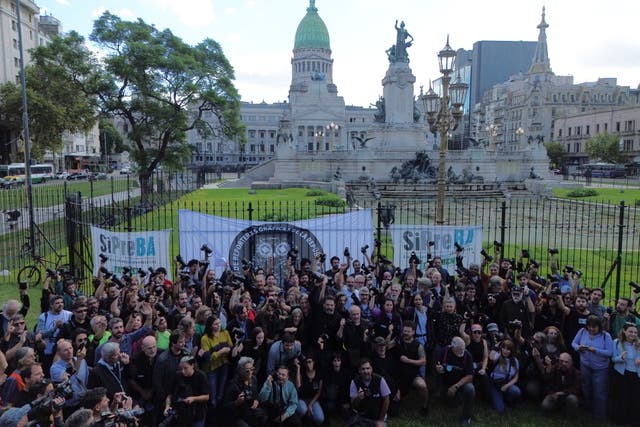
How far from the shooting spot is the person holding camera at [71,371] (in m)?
5.85

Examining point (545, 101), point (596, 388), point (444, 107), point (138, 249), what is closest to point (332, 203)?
point (444, 107)

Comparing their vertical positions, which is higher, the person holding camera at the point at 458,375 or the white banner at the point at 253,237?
the white banner at the point at 253,237

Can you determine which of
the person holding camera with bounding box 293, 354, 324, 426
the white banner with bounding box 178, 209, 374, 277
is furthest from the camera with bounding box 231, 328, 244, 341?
the white banner with bounding box 178, 209, 374, 277

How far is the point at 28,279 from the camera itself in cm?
1442

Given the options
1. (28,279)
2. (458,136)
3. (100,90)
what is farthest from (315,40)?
(28,279)

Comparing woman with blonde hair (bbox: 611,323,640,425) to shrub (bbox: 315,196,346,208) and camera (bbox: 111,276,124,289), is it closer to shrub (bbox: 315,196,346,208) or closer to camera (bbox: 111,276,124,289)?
camera (bbox: 111,276,124,289)

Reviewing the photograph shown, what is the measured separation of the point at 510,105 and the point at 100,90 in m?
100

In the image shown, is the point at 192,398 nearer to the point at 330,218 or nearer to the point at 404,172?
the point at 330,218

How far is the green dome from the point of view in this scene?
134 meters

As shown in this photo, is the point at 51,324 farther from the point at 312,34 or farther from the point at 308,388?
the point at 312,34

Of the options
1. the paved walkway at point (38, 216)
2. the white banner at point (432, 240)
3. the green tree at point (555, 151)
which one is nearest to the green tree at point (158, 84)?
the paved walkway at point (38, 216)

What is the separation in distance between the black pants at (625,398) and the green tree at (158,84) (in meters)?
25.9

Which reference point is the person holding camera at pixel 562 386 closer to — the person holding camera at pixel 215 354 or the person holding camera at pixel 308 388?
the person holding camera at pixel 308 388

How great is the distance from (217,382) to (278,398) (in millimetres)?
1107
